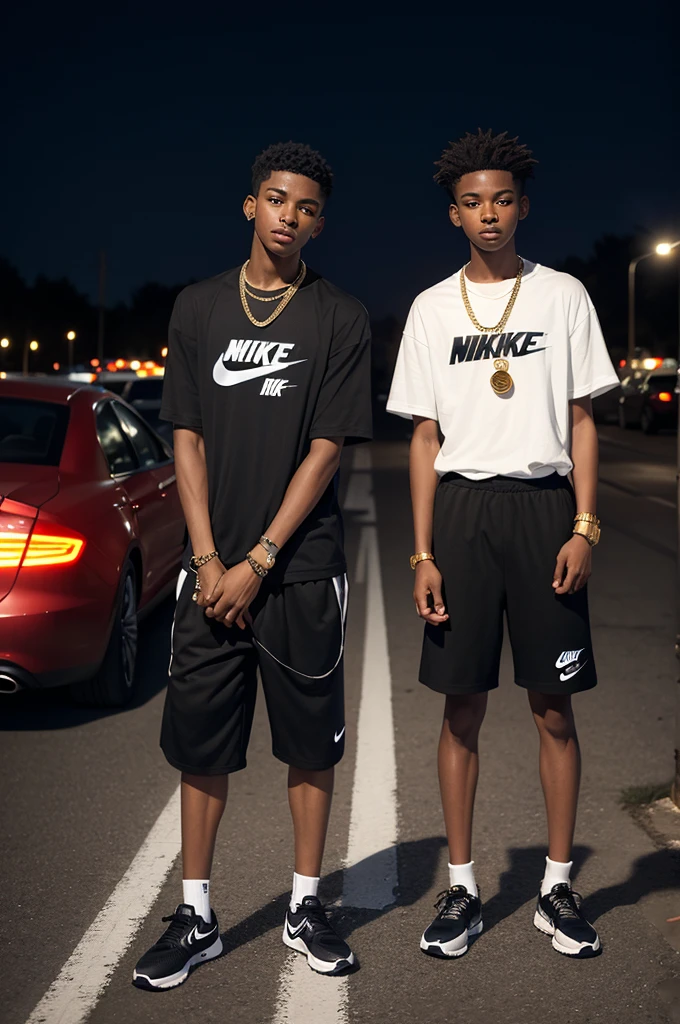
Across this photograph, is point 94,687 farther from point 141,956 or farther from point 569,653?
point 569,653

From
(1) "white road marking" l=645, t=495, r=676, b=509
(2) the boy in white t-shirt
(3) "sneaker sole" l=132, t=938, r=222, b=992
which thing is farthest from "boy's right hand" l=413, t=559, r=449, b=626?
(1) "white road marking" l=645, t=495, r=676, b=509

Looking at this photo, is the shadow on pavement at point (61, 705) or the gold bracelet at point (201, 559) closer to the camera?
the gold bracelet at point (201, 559)

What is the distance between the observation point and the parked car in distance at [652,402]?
31391 millimetres

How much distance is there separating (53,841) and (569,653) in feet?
6.66

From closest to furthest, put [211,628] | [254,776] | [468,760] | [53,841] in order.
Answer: [211,628]
[468,760]
[53,841]
[254,776]

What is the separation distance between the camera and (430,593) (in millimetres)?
3576

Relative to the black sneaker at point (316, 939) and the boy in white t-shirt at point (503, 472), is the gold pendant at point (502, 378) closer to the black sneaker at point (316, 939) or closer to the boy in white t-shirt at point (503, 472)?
the boy in white t-shirt at point (503, 472)

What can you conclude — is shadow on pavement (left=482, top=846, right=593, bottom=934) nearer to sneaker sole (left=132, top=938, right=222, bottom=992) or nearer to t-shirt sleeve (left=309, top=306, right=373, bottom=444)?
sneaker sole (left=132, top=938, right=222, bottom=992)

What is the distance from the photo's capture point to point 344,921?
3719 mm

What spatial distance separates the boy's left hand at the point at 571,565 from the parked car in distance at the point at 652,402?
27612 mm

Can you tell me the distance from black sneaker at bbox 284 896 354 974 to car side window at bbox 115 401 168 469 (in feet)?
12.7

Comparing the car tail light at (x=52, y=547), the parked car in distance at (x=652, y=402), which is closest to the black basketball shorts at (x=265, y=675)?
the car tail light at (x=52, y=547)

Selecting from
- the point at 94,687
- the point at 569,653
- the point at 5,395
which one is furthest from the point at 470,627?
the point at 5,395

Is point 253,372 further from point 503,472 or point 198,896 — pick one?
point 198,896
